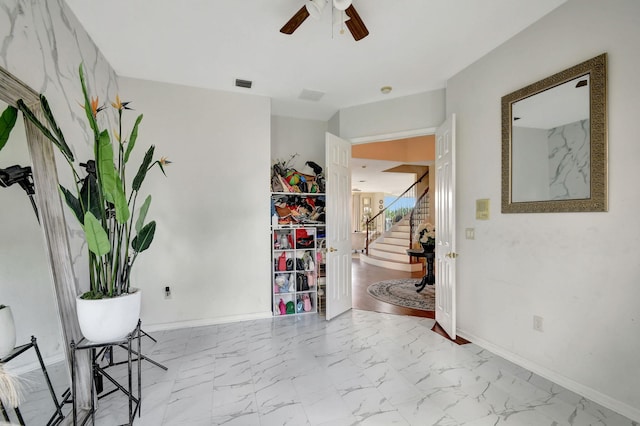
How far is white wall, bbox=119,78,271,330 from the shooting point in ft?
10.7

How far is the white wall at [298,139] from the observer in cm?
430

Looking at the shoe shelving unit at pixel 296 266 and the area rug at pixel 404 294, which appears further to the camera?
the area rug at pixel 404 294

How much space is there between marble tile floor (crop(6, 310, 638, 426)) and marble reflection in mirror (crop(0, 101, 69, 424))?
54cm

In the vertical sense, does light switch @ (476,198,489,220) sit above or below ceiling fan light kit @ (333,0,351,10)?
below

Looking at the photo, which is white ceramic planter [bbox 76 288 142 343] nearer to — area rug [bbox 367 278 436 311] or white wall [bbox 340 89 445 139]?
white wall [bbox 340 89 445 139]

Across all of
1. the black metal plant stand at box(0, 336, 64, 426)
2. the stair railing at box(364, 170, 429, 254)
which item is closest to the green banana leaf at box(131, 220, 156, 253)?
the black metal plant stand at box(0, 336, 64, 426)

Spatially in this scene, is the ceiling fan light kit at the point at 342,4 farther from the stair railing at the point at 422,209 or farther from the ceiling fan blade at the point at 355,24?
the stair railing at the point at 422,209

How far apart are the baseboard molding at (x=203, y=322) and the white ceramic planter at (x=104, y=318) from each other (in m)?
1.83

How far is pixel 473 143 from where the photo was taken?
2945 mm

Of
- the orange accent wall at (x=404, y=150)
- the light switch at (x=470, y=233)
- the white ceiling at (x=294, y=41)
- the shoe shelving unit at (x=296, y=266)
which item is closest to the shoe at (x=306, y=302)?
the shoe shelving unit at (x=296, y=266)

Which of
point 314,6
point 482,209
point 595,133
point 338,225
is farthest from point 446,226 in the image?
point 314,6

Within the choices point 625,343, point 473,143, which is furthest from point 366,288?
point 625,343

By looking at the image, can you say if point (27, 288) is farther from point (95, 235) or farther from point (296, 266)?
point (296, 266)

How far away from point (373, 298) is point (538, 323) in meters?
2.45
